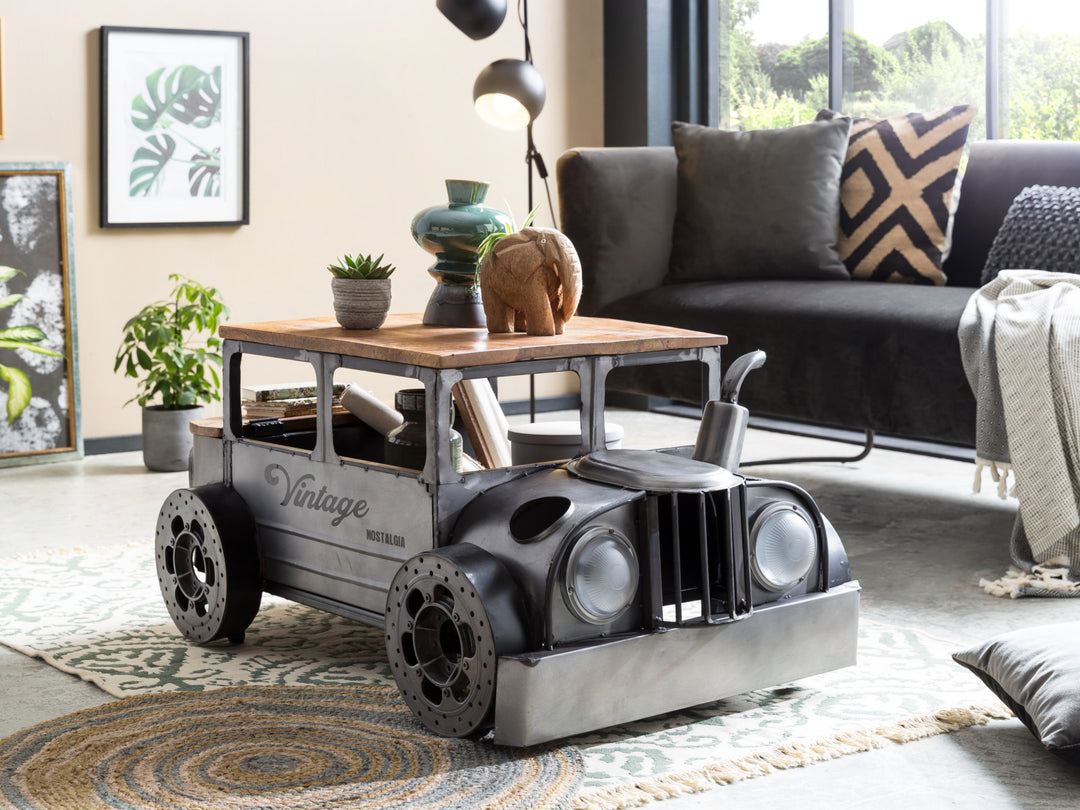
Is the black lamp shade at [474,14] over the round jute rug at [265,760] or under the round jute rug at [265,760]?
over

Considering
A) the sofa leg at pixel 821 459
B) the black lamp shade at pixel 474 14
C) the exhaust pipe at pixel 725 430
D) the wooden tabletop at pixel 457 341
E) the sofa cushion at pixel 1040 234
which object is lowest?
the sofa leg at pixel 821 459

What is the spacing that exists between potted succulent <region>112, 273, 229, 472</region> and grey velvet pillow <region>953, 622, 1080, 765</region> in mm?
2612

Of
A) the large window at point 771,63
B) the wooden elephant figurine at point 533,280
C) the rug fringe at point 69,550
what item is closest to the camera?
the wooden elephant figurine at point 533,280

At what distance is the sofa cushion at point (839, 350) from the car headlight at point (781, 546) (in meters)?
1.07

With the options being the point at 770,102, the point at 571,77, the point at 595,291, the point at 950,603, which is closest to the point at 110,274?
the point at 595,291

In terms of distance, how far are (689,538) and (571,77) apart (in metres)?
3.52

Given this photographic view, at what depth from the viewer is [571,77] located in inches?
206

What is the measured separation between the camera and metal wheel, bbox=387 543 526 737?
1.78 m

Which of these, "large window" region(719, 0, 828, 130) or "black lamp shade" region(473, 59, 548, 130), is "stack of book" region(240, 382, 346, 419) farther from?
"large window" region(719, 0, 828, 130)

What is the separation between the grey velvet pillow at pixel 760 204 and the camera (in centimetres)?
388

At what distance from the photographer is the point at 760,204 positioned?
13.0 ft

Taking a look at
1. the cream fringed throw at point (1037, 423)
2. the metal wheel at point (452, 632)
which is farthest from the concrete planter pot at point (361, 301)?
the cream fringed throw at point (1037, 423)

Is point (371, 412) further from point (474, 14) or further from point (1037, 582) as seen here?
point (474, 14)

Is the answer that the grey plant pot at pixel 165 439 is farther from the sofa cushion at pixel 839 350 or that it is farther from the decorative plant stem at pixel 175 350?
the sofa cushion at pixel 839 350
